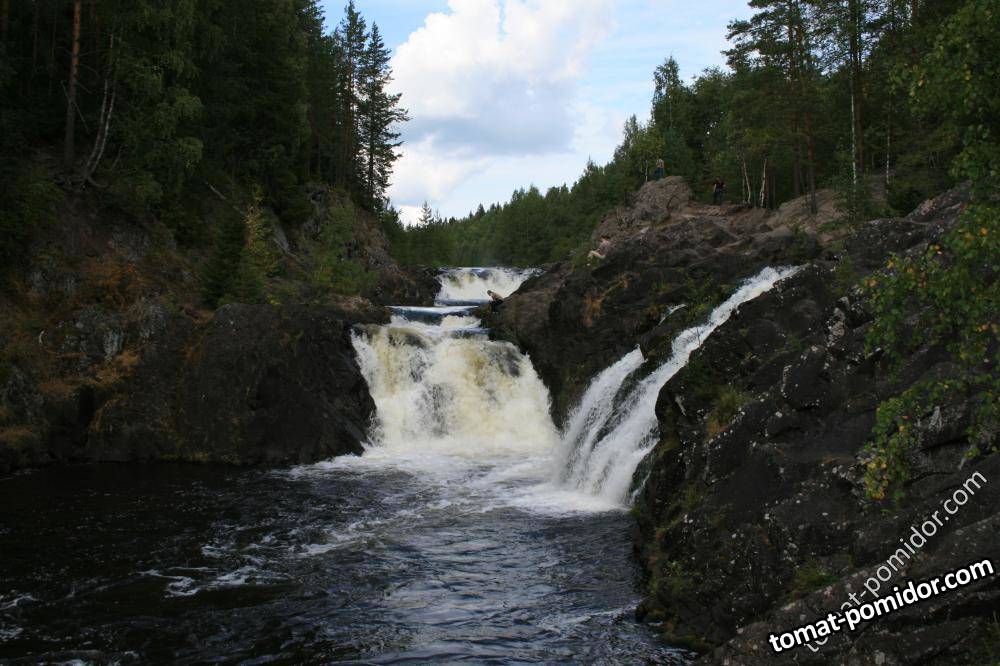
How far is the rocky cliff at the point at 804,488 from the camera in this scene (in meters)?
6.30

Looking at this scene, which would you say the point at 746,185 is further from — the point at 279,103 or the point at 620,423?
the point at 620,423

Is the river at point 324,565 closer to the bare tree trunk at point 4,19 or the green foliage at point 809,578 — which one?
the green foliage at point 809,578

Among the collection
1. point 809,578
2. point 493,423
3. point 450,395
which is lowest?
point 809,578

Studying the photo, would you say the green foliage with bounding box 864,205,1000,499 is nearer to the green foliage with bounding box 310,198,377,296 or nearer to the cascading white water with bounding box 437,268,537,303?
the green foliage with bounding box 310,198,377,296

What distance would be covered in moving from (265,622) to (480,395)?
15.4m

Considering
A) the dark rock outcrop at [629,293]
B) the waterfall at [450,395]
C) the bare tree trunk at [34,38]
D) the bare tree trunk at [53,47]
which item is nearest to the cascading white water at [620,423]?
the dark rock outcrop at [629,293]

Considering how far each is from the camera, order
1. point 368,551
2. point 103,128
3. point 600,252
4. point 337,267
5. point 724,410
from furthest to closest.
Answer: point 337,267, point 600,252, point 103,128, point 368,551, point 724,410

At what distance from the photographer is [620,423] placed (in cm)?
1739

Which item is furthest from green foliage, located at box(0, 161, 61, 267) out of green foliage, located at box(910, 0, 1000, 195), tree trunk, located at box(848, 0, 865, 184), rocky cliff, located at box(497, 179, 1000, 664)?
tree trunk, located at box(848, 0, 865, 184)

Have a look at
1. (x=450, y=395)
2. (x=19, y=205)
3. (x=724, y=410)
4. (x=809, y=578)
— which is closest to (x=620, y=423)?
(x=724, y=410)

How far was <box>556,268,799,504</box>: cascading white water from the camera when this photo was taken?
1602 centimetres

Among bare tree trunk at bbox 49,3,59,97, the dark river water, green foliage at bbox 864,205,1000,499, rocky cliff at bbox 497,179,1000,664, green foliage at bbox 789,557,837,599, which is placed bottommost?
the dark river water

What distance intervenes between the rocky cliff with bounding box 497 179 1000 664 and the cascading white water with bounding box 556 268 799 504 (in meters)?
0.87

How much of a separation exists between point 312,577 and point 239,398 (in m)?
11.9
